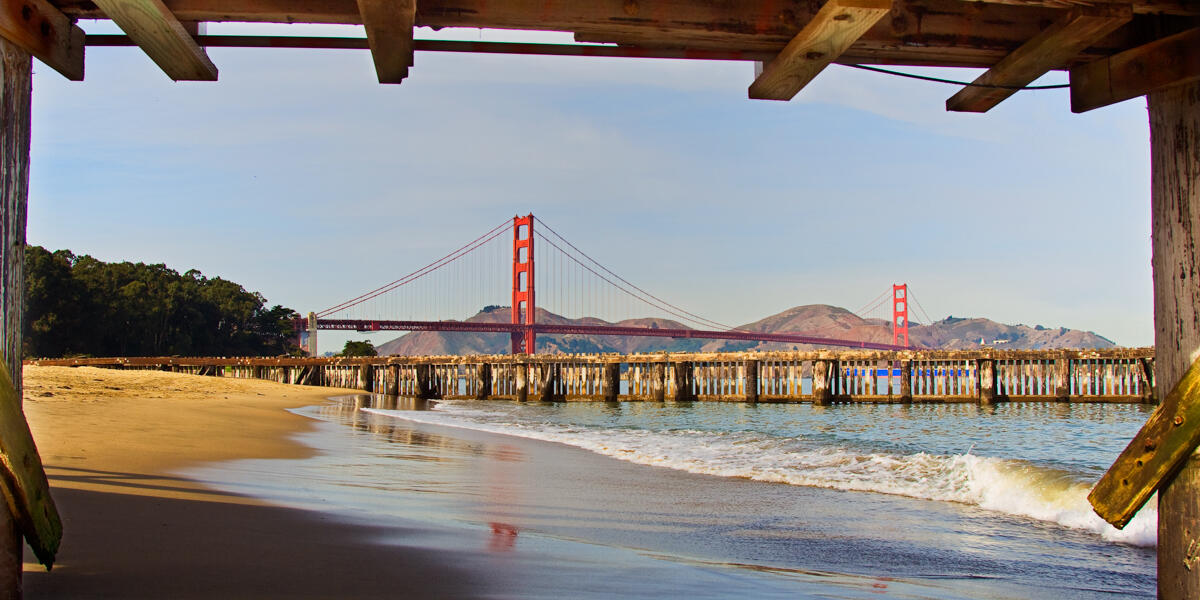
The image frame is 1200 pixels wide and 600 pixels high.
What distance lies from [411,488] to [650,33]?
4.94 meters

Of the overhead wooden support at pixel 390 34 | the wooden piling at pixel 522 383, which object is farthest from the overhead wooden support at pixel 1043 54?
the wooden piling at pixel 522 383

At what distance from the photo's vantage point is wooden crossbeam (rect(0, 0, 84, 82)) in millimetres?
3146

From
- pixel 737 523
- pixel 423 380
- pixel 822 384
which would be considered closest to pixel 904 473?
pixel 737 523

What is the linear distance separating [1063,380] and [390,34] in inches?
1567

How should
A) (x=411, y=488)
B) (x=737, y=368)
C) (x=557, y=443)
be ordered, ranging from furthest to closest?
(x=737, y=368) → (x=557, y=443) → (x=411, y=488)

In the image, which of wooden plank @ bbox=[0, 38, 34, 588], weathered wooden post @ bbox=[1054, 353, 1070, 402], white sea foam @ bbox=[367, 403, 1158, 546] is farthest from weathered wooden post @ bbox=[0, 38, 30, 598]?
weathered wooden post @ bbox=[1054, 353, 1070, 402]

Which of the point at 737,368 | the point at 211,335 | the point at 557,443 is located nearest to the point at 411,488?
the point at 557,443

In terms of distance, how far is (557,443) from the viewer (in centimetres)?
1470

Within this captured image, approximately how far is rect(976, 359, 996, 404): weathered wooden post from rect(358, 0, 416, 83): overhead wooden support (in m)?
36.5

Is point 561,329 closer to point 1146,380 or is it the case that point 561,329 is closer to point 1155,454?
point 1146,380

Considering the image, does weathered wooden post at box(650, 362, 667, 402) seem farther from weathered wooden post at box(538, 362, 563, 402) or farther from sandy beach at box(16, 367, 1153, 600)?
sandy beach at box(16, 367, 1153, 600)

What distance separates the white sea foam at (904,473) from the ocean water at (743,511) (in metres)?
0.03

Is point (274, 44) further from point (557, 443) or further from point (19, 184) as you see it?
point (557, 443)

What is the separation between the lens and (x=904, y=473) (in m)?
10.1
